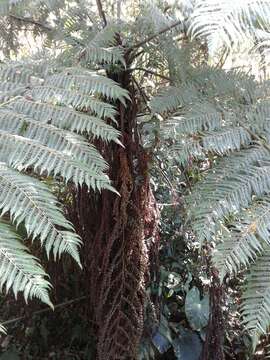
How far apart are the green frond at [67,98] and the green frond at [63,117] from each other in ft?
0.09

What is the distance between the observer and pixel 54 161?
106cm

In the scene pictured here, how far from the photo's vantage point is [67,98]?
1257mm

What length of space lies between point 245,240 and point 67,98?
0.61 meters

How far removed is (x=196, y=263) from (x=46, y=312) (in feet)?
2.47

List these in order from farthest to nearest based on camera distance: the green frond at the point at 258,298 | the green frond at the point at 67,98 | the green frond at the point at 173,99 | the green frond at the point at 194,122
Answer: the green frond at the point at 173,99 < the green frond at the point at 194,122 < the green frond at the point at 67,98 < the green frond at the point at 258,298

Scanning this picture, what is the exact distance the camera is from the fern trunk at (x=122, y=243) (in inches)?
61.2

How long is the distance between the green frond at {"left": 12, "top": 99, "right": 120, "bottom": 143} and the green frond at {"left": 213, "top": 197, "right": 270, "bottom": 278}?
39cm

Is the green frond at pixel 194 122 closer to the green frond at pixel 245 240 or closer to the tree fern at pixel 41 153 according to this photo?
the tree fern at pixel 41 153

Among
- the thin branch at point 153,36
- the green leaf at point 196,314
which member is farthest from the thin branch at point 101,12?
the green leaf at point 196,314

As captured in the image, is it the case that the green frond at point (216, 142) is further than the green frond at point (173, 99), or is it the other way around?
the green frond at point (173, 99)

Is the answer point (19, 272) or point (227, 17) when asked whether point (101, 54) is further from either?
point (19, 272)

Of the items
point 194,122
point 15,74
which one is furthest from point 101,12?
point 194,122

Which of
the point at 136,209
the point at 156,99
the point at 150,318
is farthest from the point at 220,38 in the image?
the point at 150,318

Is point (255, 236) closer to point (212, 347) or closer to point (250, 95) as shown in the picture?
point (250, 95)
